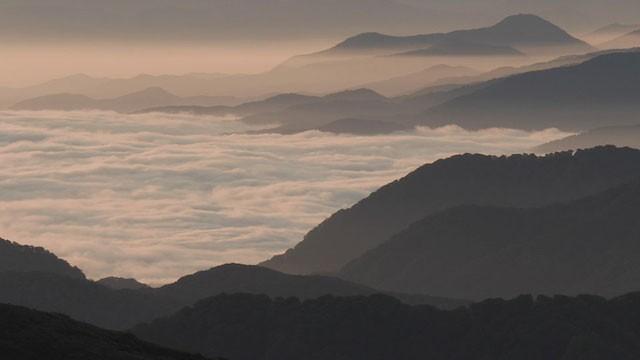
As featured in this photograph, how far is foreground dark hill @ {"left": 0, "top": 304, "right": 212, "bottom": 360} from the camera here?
158875 millimetres

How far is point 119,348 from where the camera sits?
17188 centimetres

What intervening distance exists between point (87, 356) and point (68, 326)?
51.1ft

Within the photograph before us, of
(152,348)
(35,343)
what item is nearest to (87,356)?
(35,343)

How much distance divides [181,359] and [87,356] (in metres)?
14.0

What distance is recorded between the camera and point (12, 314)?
17362cm

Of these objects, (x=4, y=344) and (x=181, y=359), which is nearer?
(x=4, y=344)

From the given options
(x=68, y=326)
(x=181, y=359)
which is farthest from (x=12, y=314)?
(x=181, y=359)

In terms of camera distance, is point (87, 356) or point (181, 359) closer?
point (87, 356)

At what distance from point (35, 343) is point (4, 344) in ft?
12.7

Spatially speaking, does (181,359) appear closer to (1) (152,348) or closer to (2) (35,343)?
(1) (152,348)

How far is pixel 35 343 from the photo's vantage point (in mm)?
160250

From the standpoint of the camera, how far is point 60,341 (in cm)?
16550

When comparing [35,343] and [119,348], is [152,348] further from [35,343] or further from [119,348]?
[35,343]

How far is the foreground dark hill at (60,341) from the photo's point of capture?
158875 millimetres
